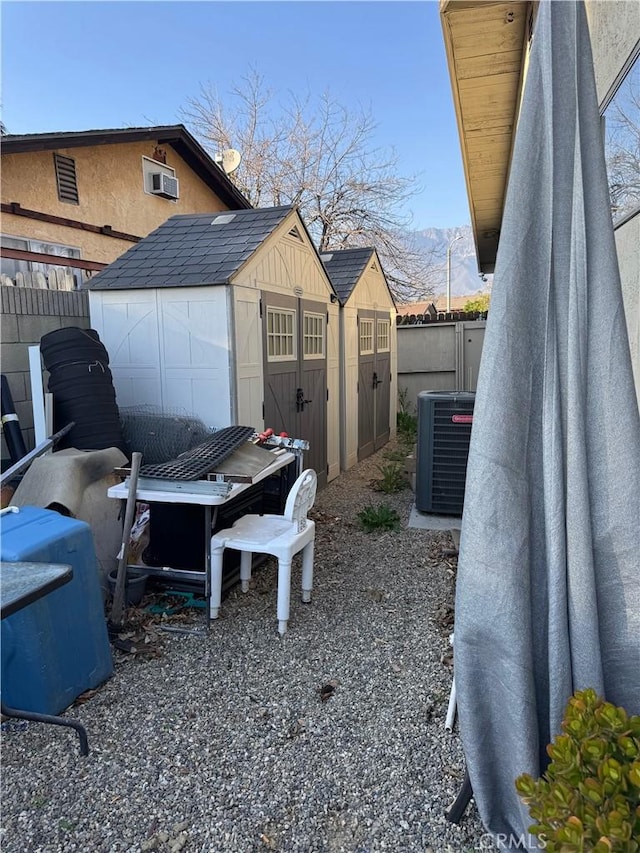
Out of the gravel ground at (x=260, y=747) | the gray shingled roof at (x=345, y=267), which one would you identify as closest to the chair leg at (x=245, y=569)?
the gravel ground at (x=260, y=747)

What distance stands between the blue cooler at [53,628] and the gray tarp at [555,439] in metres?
1.96

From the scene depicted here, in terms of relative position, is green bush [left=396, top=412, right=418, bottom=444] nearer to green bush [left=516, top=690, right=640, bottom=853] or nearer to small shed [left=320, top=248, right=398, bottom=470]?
small shed [left=320, top=248, right=398, bottom=470]

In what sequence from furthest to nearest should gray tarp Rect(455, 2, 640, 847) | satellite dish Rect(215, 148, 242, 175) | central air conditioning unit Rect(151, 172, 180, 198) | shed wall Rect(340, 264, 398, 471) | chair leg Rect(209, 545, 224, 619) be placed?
satellite dish Rect(215, 148, 242, 175) → central air conditioning unit Rect(151, 172, 180, 198) → shed wall Rect(340, 264, 398, 471) → chair leg Rect(209, 545, 224, 619) → gray tarp Rect(455, 2, 640, 847)

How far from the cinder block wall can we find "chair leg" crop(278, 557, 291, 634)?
2249 mm

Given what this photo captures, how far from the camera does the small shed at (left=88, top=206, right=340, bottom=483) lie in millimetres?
4438

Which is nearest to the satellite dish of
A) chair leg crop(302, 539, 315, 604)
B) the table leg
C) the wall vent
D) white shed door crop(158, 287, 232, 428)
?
the wall vent

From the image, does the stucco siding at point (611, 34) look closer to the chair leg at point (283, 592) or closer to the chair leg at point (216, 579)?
the chair leg at point (283, 592)

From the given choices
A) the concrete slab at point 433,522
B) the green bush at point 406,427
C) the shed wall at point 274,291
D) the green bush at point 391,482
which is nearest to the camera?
the shed wall at point 274,291

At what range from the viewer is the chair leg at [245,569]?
3.91 metres

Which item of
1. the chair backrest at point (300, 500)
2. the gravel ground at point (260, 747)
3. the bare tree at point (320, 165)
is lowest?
the gravel ground at point (260, 747)

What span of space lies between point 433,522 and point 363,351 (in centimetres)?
356

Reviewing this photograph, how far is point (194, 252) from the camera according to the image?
480 cm

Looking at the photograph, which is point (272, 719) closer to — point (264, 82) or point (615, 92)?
point (615, 92)

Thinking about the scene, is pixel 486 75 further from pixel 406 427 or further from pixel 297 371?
pixel 406 427
